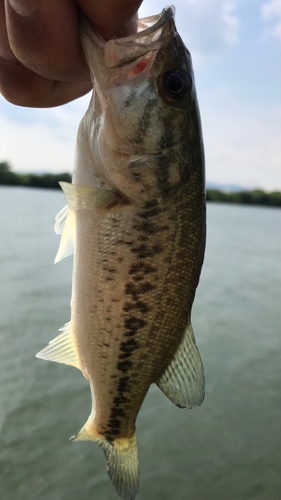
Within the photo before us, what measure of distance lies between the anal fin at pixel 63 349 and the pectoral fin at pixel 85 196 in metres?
0.62

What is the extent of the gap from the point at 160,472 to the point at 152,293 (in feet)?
19.9

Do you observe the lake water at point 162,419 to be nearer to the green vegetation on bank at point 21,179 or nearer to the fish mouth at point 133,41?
the fish mouth at point 133,41

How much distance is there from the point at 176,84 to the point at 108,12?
455mm

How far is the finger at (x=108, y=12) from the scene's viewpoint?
113 centimetres

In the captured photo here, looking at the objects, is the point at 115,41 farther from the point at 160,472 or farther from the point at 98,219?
the point at 160,472

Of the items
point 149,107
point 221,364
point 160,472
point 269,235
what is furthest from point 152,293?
point 269,235

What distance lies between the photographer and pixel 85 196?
1.51m

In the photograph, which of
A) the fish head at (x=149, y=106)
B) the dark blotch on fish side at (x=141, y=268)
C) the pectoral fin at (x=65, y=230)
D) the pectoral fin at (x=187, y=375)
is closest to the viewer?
the fish head at (x=149, y=106)

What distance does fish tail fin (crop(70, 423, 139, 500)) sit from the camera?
1880mm

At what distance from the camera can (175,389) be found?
184cm

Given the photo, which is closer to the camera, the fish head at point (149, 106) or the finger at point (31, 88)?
the fish head at point (149, 106)

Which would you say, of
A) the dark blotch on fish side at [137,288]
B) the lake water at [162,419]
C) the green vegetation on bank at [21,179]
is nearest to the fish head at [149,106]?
the dark blotch on fish side at [137,288]

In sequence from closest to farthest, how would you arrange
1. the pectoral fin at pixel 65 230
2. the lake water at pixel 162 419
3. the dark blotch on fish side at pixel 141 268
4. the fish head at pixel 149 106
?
the fish head at pixel 149 106 < the dark blotch on fish side at pixel 141 268 < the pectoral fin at pixel 65 230 < the lake water at pixel 162 419

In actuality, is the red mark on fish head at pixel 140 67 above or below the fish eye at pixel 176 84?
above
